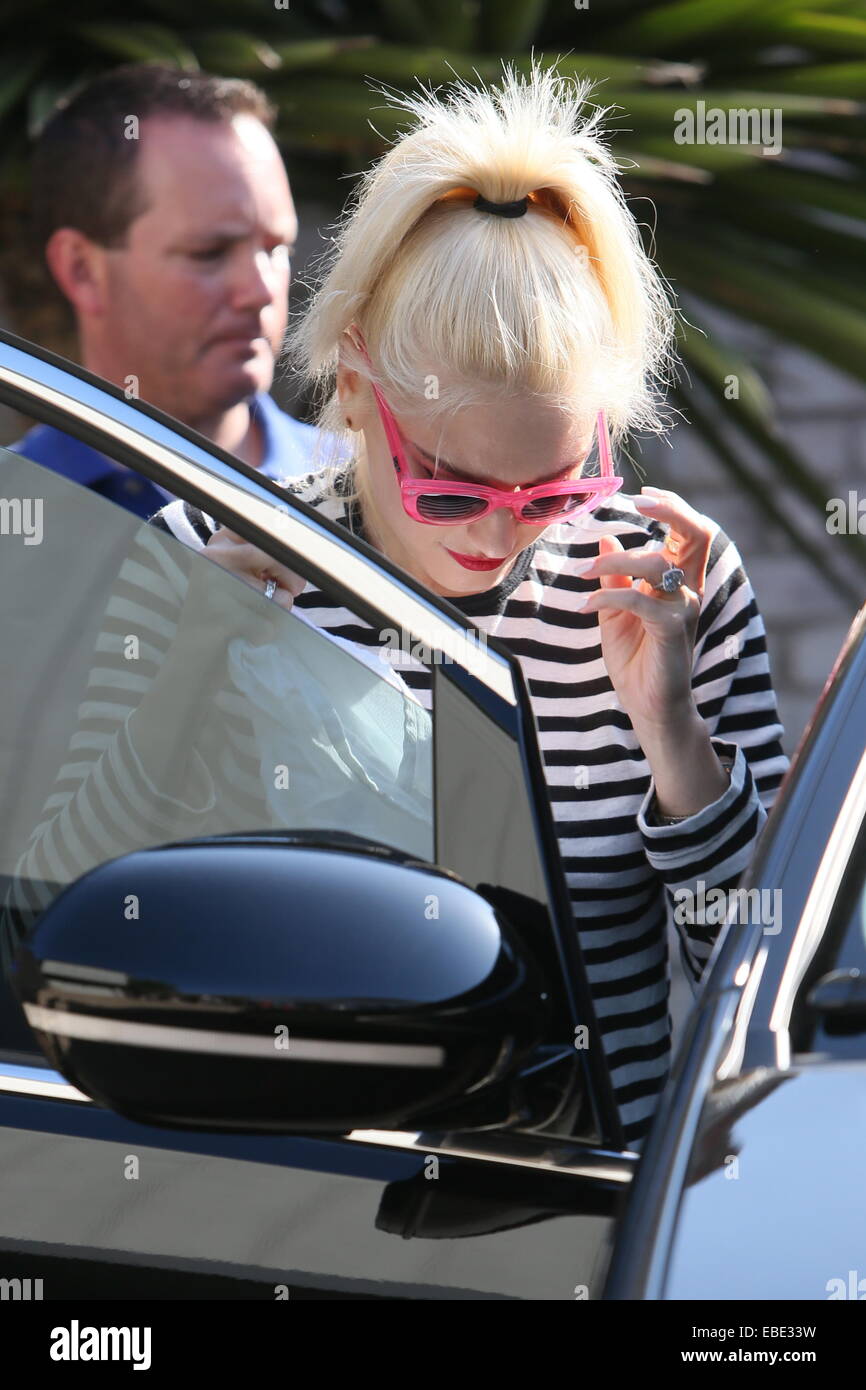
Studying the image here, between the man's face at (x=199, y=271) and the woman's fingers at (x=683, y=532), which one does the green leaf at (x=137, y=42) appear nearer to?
the man's face at (x=199, y=271)

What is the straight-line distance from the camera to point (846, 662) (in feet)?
3.63

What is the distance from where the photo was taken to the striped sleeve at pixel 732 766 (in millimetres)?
1223

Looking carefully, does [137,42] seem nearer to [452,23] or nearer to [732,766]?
[452,23]

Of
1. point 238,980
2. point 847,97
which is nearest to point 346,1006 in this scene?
point 238,980

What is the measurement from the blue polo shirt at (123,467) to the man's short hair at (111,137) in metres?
0.39

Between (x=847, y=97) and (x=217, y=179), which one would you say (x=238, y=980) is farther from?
(x=847, y=97)

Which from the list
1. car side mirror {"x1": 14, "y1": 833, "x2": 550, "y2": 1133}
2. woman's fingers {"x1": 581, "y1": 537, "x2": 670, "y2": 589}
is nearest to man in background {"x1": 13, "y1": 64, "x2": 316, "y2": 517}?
woman's fingers {"x1": 581, "y1": 537, "x2": 670, "y2": 589}

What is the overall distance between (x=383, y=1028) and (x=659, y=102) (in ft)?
9.51

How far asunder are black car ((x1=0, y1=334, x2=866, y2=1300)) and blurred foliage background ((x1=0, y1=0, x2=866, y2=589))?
244 centimetres

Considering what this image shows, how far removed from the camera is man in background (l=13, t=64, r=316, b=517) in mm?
2385

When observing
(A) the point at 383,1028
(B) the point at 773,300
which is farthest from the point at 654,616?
(B) the point at 773,300

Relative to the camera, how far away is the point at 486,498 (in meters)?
1.24
